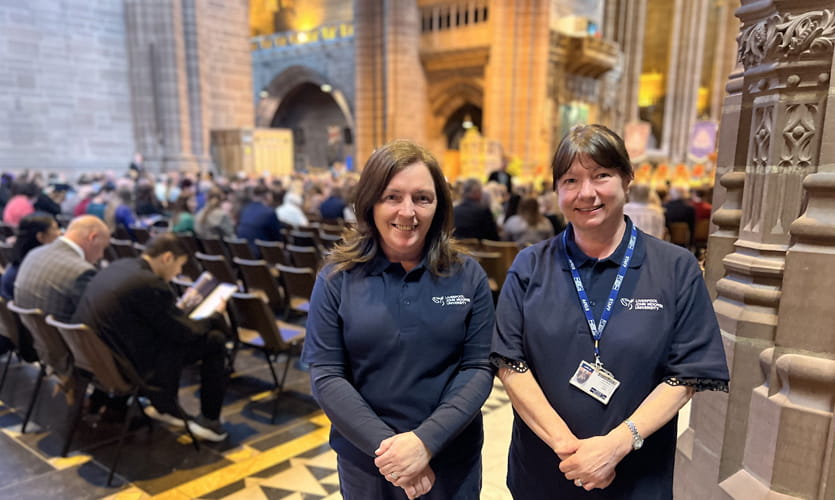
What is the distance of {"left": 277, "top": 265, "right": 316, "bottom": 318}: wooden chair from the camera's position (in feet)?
15.5

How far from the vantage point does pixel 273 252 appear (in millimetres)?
5965

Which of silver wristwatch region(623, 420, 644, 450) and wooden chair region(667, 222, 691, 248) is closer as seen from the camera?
silver wristwatch region(623, 420, 644, 450)

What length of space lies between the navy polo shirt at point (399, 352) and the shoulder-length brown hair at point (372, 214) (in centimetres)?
4

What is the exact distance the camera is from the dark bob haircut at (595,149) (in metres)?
1.33

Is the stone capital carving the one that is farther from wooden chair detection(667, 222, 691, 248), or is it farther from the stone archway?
the stone archway

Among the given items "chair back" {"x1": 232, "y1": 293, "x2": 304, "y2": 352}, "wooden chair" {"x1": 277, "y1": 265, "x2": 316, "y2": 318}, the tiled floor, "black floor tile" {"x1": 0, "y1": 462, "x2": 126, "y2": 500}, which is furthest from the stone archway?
"black floor tile" {"x1": 0, "y1": 462, "x2": 126, "y2": 500}

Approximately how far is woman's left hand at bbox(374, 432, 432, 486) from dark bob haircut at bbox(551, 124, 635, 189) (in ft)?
2.72

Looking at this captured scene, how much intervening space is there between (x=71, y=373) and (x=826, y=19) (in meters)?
4.31

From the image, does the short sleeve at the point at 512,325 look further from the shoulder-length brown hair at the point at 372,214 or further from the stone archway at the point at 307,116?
the stone archway at the point at 307,116

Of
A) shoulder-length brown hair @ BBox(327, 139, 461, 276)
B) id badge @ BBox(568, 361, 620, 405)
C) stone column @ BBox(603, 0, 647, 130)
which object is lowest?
id badge @ BBox(568, 361, 620, 405)

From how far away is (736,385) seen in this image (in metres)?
2.02

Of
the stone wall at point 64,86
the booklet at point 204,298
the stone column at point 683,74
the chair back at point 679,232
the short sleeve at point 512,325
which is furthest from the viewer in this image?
the stone column at point 683,74

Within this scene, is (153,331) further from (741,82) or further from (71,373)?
(741,82)

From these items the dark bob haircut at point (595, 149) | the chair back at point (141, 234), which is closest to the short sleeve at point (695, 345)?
the dark bob haircut at point (595, 149)
